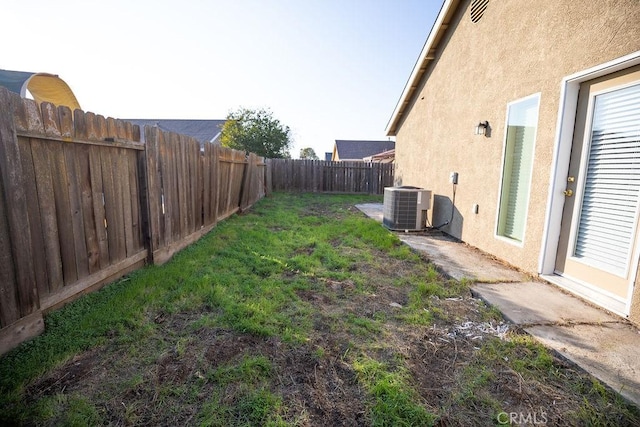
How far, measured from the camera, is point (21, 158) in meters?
2.02

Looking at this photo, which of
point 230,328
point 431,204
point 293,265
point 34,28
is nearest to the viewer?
point 230,328

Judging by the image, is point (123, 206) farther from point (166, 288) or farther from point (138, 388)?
point (138, 388)

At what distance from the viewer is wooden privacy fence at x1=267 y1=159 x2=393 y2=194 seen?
1541cm

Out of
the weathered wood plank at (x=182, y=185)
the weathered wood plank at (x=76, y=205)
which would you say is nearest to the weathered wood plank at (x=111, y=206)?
the weathered wood plank at (x=76, y=205)

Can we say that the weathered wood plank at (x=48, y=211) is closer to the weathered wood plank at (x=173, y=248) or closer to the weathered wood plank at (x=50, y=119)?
the weathered wood plank at (x=50, y=119)

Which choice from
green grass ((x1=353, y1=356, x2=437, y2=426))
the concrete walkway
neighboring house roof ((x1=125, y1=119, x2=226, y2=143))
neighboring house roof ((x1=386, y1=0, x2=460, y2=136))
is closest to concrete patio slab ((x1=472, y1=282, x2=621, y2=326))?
the concrete walkway

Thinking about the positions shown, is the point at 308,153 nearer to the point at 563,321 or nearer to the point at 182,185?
the point at 182,185

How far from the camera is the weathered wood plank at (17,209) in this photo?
1873 millimetres

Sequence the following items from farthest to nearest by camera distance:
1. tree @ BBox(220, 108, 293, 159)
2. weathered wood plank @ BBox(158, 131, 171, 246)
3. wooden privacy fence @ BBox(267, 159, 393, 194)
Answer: tree @ BBox(220, 108, 293, 159), wooden privacy fence @ BBox(267, 159, 393, 194), weathered wood plank @ BBox(158, 131, 171, 246)

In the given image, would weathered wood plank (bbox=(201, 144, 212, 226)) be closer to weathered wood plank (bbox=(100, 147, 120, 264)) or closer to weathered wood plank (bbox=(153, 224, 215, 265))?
weathered wood plank (bbox=(153, 224, 215, 265))

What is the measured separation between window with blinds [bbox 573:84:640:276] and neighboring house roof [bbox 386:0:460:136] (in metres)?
3.87

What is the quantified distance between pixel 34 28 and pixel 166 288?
6.54m

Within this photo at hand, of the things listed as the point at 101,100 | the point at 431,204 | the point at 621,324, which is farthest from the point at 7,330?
the point at 101,100

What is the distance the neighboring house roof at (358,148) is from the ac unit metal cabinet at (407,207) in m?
26.6
